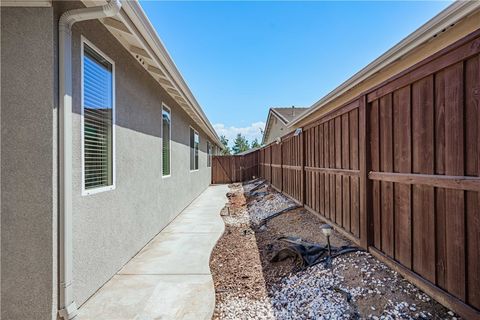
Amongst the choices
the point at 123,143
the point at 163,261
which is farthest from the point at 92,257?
the point at 123,143

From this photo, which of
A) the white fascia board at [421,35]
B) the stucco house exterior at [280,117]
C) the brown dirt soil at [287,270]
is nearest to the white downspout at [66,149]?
the brown dirt soil at [287,270]

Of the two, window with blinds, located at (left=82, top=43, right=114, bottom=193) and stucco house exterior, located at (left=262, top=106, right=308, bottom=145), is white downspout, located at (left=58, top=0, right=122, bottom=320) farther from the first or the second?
stucco house exterior, located at (left=262, top=106, right=308, bottom=145)

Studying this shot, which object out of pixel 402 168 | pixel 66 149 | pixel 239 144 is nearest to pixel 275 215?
pixel 402 168

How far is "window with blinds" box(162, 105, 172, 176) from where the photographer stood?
618 cm

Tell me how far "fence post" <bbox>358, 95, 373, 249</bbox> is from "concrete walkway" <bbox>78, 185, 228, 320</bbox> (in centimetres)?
213

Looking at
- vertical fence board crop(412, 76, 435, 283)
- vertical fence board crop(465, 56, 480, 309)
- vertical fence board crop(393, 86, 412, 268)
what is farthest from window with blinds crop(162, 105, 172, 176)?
vertical fence board crop(465, 56, 480, 309)

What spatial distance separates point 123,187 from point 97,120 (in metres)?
1.12

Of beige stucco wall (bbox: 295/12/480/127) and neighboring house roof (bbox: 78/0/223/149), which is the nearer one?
neighboring house roof (bbox: 78/0/223/149)

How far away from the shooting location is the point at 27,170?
2.29 m

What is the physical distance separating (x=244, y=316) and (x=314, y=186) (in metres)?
3.83

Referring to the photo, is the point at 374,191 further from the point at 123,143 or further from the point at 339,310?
the point at 123,143

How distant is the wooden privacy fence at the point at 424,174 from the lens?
1960 millimetres

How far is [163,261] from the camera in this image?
401cm

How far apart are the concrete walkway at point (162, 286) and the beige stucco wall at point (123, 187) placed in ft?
0.57
